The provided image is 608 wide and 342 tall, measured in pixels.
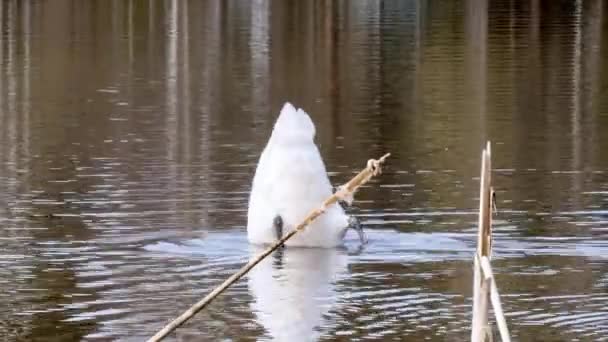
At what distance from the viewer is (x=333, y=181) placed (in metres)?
22.4

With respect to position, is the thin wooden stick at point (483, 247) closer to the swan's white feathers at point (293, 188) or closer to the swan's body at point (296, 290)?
the swan's body at point (296, 290)

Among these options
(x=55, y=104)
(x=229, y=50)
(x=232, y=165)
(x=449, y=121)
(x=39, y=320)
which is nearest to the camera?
(x=39, y=320)

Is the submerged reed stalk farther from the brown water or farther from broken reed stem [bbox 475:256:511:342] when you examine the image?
the brown water

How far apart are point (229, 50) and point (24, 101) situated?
16.9 metres

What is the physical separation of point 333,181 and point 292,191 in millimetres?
5830

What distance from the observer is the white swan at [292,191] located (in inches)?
653

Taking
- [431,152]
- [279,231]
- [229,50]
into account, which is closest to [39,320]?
[279,231]

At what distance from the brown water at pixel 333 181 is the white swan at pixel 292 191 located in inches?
11.4

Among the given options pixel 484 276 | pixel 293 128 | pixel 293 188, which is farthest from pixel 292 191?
pixel 484 276

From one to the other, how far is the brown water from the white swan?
0.29 m

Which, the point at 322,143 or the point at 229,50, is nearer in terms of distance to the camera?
A: the point at 322,143

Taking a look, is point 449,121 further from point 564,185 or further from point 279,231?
point 279,231

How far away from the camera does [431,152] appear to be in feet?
83.0

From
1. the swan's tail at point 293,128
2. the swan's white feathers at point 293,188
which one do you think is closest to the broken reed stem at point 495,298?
the swan's white feathers at point 293,188
